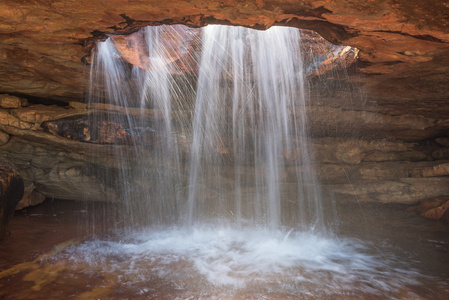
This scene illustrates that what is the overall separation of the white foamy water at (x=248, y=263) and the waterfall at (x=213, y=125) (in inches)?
72.3

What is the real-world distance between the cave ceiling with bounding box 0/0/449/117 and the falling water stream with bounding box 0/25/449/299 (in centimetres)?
120

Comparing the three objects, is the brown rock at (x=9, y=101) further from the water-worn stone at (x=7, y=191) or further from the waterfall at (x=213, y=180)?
the water-worn stone at (x=7, y=191)

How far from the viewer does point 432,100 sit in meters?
7.21

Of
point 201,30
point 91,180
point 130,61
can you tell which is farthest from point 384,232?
point 91,180

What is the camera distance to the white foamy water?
4.76m

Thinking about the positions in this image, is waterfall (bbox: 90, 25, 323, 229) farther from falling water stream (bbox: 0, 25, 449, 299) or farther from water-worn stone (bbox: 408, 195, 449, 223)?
water-worn stone (bbox: 408, 195, 449, 223)

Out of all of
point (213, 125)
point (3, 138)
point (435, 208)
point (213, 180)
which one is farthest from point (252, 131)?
point (3, 138)

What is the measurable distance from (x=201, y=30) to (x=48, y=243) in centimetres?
590

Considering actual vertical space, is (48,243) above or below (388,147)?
below

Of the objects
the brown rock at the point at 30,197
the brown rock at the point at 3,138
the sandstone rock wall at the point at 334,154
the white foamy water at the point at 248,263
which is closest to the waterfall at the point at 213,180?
the white foamy water at the point at 248,263

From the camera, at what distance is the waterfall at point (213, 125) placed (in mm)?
6633

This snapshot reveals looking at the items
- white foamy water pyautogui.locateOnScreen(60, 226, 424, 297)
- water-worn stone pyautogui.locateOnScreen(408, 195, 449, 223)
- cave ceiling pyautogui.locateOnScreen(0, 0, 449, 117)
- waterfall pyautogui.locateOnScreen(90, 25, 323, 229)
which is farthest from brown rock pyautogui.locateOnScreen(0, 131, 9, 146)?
water-worn stone pyautogui.locateOnScreen(408, 195, 449, 223)

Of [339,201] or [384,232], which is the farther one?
[339,201]

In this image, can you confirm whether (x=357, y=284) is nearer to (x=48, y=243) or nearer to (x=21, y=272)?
(x=21, y=272)
